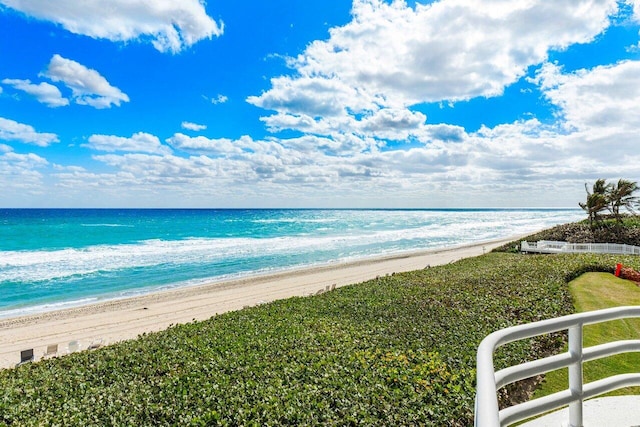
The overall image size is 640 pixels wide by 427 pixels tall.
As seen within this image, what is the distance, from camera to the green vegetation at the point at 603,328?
6539 mm

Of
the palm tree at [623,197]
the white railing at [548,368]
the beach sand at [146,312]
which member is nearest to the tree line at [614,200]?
the palm tree at [623,197]

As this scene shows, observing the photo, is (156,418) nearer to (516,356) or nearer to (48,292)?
(516,356)

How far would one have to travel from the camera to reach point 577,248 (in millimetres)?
25672

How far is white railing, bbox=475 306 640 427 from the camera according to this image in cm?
187

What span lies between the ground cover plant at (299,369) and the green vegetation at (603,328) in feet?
1.97

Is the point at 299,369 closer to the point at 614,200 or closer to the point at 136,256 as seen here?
the point at 614,200

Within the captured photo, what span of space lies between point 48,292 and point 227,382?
24710mm

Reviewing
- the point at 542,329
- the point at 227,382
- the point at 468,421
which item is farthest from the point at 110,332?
the point at 542,329

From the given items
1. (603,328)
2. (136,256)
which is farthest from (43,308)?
(603,328)

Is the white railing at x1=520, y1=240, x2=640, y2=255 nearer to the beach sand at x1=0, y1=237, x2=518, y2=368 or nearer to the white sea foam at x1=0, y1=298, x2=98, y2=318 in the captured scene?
the beach sand at x1=0, y1=237, x2=518, y2=368

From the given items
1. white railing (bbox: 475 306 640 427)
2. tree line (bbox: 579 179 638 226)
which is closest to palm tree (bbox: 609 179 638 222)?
tree line (bbox: 579 179 638 226)

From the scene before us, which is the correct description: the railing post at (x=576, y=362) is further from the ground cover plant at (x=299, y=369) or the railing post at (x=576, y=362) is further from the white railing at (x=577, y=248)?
the white railing at (x=577, y=248)

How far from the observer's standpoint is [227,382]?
21.2 ft

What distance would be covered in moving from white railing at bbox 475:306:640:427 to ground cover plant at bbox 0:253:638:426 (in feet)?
9.10
